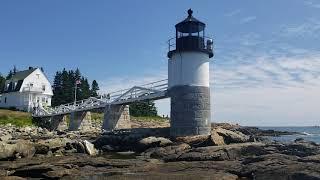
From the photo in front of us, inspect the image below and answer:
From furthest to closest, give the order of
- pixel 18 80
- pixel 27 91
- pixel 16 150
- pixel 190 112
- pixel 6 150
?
pixel 18 80, pixel 27 91, pixel 190 112, pixel 16 150, pixel 6 150

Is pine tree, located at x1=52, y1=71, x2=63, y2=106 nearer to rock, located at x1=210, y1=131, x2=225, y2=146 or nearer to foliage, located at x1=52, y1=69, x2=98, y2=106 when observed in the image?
foliage, located at x1=52, y1=69, x2=98, y2=106

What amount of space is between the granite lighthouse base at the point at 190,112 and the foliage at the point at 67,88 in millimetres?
46820

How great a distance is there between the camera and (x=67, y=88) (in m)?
77.9

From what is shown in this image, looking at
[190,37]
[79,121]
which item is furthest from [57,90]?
[190,37]

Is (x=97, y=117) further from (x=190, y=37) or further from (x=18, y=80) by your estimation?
(x=190, y=37)

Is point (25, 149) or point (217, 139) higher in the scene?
point (217, 139)

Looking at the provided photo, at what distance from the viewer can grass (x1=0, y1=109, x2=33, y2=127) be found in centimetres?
5151

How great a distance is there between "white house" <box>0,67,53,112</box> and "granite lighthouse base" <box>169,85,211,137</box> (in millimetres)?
38857

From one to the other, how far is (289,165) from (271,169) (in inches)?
33.2

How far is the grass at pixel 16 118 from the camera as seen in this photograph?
51.5 metres

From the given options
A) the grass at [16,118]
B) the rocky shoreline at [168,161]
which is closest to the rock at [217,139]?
the rocky shoreline at [168,161]

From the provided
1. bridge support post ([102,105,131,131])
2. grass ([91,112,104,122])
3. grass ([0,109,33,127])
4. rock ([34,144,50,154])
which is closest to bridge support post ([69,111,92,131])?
bridge support post ([102,105,131,131])

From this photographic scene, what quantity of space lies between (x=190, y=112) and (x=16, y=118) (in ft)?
109

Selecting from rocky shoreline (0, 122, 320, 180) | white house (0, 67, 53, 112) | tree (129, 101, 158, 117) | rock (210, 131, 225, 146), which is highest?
white house (0, 67, 53, 112)
